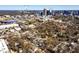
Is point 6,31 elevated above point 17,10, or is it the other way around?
point 17,10

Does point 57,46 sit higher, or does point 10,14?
point 10,14

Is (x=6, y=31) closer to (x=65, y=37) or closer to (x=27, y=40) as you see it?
(x=27, y=40)

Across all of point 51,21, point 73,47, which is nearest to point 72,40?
point 73,47

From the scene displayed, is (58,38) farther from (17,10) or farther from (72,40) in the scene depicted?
(17,10)

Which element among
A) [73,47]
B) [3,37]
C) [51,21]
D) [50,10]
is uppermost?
[50,10]
